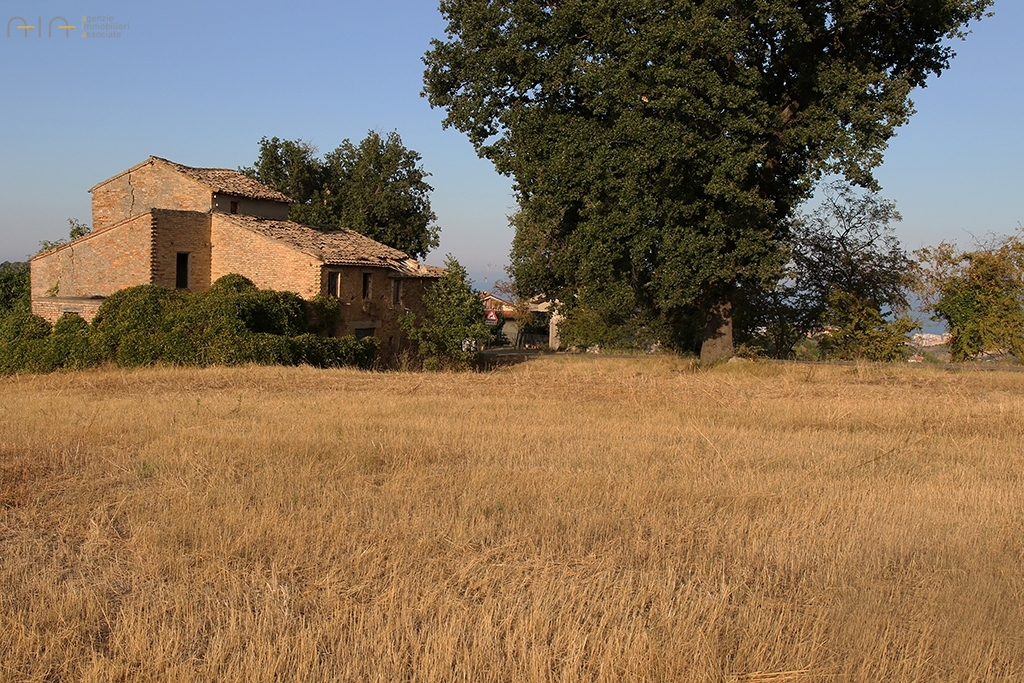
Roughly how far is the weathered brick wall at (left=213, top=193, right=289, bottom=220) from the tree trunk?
76.9ft

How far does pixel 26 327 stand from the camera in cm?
3372

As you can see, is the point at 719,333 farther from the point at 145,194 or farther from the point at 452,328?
the point at 145,194

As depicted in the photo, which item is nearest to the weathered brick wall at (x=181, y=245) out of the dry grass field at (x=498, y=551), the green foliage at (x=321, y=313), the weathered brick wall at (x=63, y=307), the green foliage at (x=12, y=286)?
the weathered brick wall at (x=63, y=307)

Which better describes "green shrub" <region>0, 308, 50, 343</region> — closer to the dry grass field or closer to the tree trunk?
the dry grass field

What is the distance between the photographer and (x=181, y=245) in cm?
3947

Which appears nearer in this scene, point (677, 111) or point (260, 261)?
point (677, 111)

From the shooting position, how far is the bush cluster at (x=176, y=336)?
30234 mm

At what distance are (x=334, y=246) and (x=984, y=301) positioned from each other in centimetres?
2667

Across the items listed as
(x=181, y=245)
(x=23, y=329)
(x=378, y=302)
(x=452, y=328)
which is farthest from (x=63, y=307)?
(x=452, y=328)

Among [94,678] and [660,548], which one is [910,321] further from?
[94,678]

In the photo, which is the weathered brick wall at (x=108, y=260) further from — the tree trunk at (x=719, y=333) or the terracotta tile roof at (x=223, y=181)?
the tree trunk at (x=719, y=333)

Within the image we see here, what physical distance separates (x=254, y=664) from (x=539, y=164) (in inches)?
946

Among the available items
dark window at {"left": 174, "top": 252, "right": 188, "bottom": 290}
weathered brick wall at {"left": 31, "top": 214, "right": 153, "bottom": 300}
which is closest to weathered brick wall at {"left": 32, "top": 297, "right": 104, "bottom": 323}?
weathered brick wall at {"left": 31, "top": 214, "right": 153, "bottom": 300}

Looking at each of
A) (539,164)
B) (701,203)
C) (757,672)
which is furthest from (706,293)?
(757,672)
